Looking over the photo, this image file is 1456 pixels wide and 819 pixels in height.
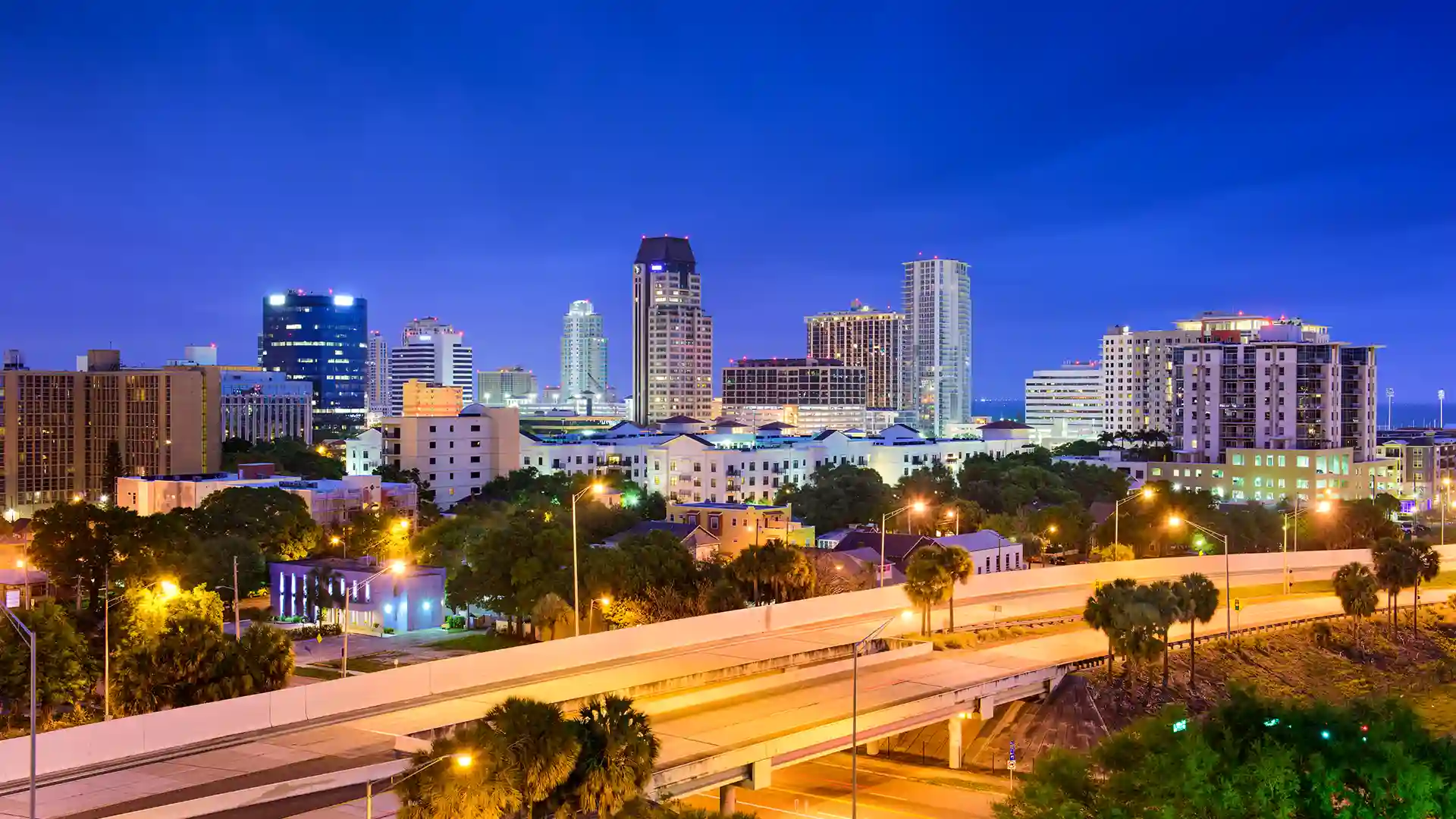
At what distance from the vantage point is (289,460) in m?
114

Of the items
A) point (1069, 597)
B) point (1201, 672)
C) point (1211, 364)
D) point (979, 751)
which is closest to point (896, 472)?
point (1211, 364)

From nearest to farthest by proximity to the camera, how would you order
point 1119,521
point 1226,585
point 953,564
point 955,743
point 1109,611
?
point 955,743
point 1109,611
point 953,564
point 1226,585
point 1119,521

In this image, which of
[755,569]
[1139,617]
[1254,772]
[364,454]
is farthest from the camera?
[364,454]

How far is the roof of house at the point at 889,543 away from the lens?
212 ft

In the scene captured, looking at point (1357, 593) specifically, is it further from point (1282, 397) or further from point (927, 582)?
point (1282, 397)

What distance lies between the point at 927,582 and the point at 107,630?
1030 inches

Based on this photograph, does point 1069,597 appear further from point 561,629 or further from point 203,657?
point 203,657

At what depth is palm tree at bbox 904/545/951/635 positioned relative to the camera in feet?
157

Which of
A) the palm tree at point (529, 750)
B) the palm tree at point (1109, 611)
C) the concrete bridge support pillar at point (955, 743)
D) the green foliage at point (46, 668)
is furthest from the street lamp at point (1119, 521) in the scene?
the palm tree at point (529, 750)

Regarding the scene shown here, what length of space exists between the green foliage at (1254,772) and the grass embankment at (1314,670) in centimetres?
1619

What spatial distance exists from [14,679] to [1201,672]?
3954cm

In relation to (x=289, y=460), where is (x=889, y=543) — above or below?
below

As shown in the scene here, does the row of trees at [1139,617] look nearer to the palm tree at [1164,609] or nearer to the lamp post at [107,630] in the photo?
the palm tree at [1164,609]

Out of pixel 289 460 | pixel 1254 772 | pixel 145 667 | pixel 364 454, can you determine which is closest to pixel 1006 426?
pixel 364 454
